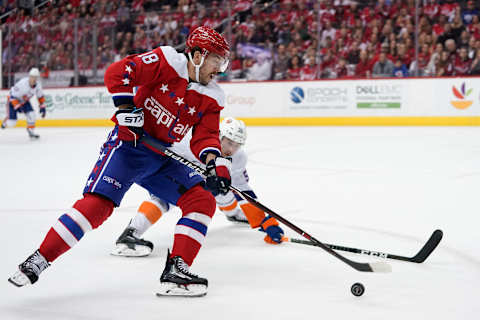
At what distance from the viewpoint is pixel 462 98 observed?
386 inches

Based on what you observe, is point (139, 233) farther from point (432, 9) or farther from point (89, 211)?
point (432, 9)

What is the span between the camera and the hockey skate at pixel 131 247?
2793 mm

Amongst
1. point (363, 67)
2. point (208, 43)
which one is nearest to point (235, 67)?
point (363, 67)

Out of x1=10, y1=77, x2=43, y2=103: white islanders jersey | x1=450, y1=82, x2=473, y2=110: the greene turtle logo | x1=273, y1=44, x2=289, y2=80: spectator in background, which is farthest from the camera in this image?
x1=273, y1=44, x2=289, y2=80: spectator in background

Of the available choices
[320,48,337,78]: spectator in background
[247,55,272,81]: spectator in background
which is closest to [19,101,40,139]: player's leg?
[247,55,272,81]: spectator in background

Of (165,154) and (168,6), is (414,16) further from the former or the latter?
(165,154)

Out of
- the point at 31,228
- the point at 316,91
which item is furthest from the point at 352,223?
the point at 316,91

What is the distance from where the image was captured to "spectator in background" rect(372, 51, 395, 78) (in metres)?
10.2

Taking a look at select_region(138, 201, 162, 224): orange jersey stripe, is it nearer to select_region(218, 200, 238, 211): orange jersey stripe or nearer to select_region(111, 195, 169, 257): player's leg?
select_region(111, 195, 169, 257): player's leg

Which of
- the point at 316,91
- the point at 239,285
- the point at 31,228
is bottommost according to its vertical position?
the point at 316,91

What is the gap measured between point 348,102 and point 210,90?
828 centimetres

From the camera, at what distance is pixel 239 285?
2342mm

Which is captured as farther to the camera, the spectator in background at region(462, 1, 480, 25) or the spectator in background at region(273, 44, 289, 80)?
the spectator in background at region(273, 44, 289, 80)

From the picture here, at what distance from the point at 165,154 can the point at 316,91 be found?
8.48m
